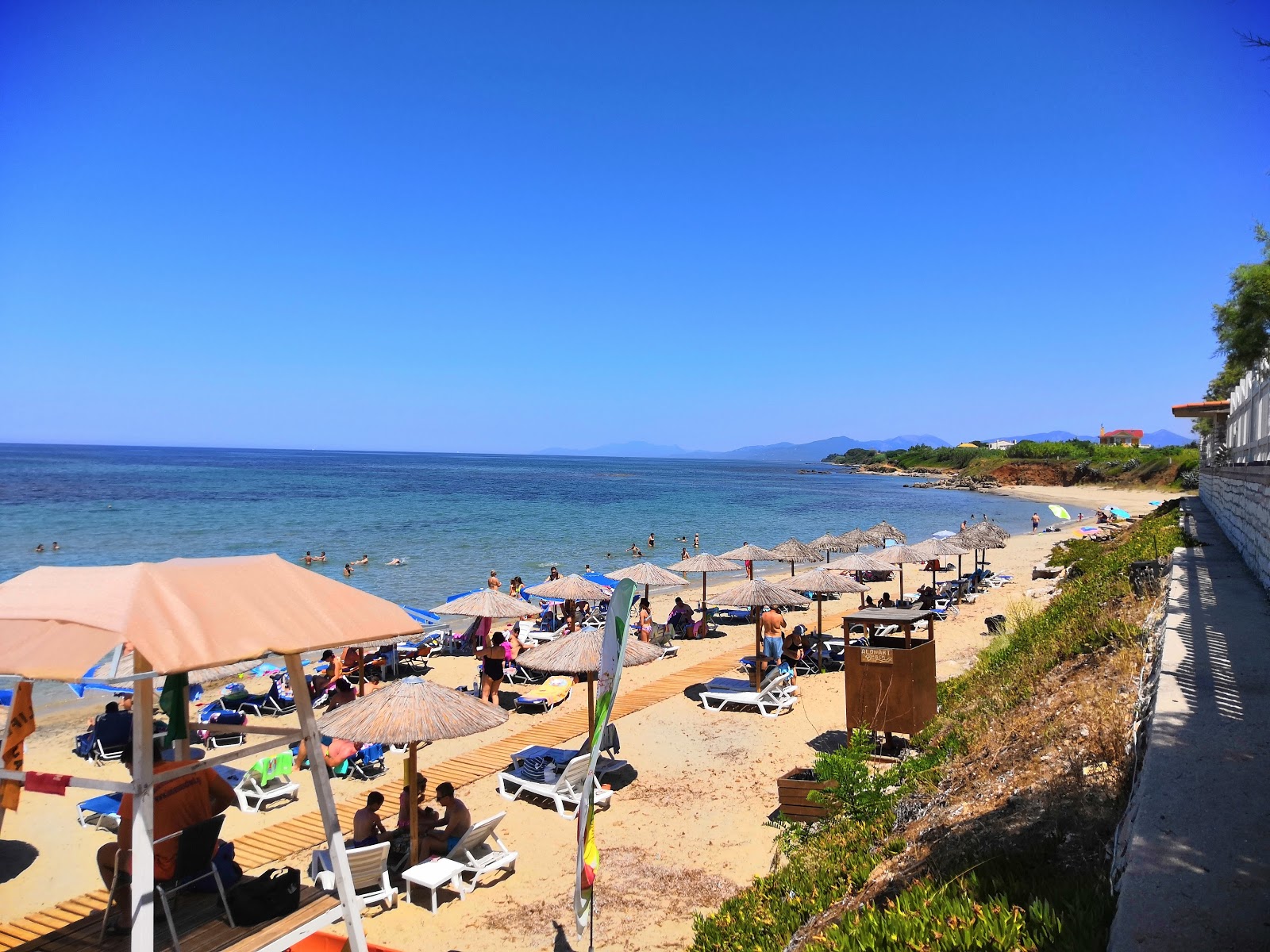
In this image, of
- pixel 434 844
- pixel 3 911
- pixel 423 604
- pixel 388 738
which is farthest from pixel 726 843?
pixel 423 604

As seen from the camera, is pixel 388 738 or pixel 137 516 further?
pixel 137 516

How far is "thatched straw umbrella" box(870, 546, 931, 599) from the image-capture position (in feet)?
61.3

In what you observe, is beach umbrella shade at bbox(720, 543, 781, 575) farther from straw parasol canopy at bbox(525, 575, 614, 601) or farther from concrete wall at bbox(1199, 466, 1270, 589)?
concrete wall at bbox(1199, 466, 1270, 589)

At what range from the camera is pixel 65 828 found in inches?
335

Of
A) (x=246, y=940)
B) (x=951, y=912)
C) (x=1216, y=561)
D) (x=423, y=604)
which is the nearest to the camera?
(x=951, y=912)

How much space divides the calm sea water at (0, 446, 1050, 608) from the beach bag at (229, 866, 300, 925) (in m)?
21.0

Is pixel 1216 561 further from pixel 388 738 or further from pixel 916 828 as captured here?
pixel 388 738

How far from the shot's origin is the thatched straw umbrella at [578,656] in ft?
31.7

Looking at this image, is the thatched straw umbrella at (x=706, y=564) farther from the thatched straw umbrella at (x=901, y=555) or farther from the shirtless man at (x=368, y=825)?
the shirtless man at (x=368, y=825)

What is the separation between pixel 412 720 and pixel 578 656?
2834mm

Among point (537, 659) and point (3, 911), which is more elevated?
point (537, 659)

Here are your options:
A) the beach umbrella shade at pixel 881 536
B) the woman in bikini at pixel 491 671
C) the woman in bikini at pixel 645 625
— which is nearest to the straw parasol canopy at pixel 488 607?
the woman in bikini at pixel 491 671

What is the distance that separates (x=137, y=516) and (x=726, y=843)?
182 feet

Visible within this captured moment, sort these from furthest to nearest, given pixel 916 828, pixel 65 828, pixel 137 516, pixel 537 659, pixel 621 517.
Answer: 1. pixel 621 517
2. pixel 137 516
3. pixel 537 659
4. pixel 65 828
5. pixel 916 828
